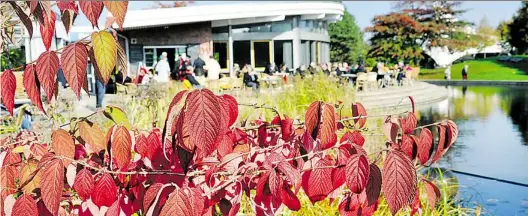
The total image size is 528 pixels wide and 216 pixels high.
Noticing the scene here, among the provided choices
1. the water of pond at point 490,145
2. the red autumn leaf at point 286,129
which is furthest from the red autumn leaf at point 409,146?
the water of pond at point 490,145

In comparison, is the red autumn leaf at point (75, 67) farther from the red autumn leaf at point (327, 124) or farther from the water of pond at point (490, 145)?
Result: the water of pond at point (490, 145)

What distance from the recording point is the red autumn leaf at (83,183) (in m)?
1.40

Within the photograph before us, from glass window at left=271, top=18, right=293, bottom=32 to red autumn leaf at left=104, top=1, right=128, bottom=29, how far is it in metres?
22.8

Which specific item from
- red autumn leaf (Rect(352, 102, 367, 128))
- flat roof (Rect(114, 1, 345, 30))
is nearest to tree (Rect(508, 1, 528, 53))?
red autumn leaf (Rect(352, 102, 367, 128))

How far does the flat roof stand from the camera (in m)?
19.6

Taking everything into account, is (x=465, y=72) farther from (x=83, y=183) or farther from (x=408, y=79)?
(x=83, y=183)

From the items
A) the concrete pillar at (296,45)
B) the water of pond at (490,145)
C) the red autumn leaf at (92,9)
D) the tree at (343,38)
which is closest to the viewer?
the red autumn leaf at (92,9)

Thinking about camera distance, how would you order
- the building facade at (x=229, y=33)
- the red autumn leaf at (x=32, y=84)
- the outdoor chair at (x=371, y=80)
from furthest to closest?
the building facade at (x=229, y=33) → the outdoor chair at (x=371, y=80) → the red autumn leaf at (x=32, y=84)

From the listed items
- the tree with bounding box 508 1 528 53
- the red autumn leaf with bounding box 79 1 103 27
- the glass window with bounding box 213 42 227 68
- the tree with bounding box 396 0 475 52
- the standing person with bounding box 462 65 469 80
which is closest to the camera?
the red autumn leaf with bounding box 79 1 103 27

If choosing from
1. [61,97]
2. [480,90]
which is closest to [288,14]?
[480,90]

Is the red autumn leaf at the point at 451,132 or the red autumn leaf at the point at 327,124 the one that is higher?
the red autumn leaf at the point at 327,124

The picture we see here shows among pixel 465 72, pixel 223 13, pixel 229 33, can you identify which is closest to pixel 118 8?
pixel 465 72

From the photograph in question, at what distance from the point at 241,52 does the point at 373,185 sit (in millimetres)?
22190

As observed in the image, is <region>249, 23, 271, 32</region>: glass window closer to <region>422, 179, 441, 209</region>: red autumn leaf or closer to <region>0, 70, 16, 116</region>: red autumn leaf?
<region>422, 179, 441, 209</region>: red autumn leaf
